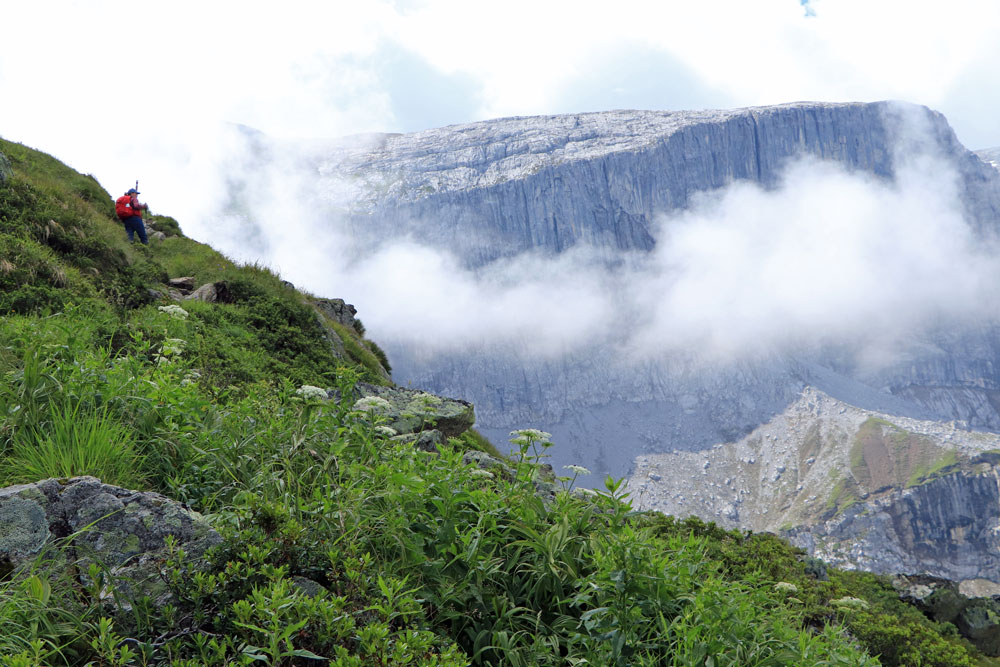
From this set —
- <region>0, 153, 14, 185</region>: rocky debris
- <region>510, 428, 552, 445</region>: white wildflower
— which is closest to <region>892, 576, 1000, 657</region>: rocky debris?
<region>510, 428, 552, 445</region>: white wildflower

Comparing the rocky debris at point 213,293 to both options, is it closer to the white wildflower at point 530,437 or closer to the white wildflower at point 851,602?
the white wildflower at point 530,437

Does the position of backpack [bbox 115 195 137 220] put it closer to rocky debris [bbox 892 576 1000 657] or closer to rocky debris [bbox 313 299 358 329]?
rocky debris [bbox 313 299 358 329]

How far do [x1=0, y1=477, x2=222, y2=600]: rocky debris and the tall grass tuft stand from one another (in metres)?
0.54

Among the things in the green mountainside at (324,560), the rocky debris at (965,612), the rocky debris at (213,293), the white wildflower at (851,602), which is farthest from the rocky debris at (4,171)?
the rocky debris at (965,612)

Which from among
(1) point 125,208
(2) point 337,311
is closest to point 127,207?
(1) point 125,208

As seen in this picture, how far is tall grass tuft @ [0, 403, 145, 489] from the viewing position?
4.52m

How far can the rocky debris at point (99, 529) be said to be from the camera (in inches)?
144

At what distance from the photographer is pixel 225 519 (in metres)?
4.30

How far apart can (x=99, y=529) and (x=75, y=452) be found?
110 cm

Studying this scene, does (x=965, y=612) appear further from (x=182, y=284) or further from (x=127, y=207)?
(x=127, y=207)

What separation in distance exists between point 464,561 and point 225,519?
6.08 ft

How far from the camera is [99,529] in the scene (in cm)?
387

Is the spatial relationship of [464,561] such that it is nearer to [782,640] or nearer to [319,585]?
[319,585]

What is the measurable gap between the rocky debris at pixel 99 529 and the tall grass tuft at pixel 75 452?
538 millimetres
